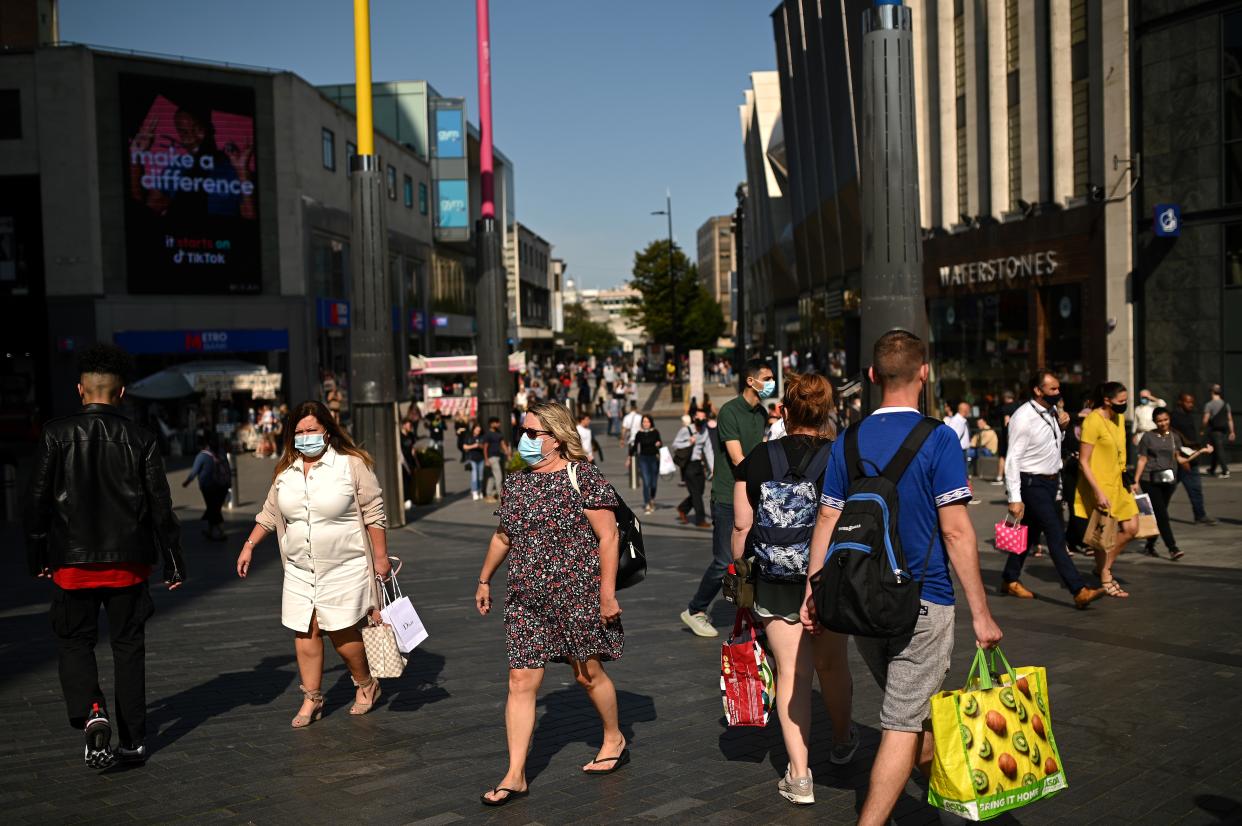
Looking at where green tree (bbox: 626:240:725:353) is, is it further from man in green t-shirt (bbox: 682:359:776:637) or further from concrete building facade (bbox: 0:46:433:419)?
man in green t-shirt (bbox: 682:359:776:637)

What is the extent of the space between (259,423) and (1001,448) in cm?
2292

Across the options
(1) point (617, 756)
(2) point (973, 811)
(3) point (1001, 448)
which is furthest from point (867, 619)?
(3) point (1001, 448)

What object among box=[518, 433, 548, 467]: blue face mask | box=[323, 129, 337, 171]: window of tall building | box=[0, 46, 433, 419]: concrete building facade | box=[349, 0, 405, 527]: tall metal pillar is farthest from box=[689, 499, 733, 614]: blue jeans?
box=[323, 129, 337, 171]: window of tall building

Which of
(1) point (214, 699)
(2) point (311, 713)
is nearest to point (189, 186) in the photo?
(1) point (214, 699)

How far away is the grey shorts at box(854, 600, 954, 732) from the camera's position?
13.7 ft

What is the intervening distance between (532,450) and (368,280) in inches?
428

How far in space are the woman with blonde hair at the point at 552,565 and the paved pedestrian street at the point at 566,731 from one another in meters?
0.55

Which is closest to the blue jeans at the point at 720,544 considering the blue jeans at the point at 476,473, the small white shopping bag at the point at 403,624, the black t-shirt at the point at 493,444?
the small white shopping bag at the point at 403,624

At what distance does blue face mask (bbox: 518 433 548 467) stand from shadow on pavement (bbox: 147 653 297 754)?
101 inches

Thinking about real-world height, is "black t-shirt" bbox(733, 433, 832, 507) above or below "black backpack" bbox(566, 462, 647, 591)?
above

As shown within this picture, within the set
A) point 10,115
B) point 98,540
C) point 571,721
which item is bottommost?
point 571,721

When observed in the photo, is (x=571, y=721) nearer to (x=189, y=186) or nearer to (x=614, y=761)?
(x=614, y=761)

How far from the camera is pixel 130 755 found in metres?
5.73

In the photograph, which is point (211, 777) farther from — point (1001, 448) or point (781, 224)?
point (781, 224)
